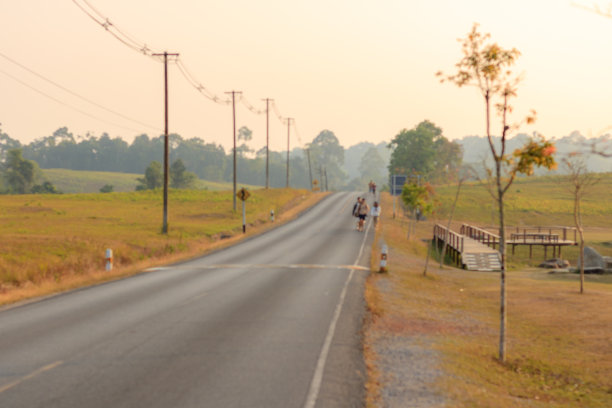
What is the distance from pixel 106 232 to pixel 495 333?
29.8m

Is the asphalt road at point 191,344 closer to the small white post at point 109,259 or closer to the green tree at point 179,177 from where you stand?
the small white post at point 109,259

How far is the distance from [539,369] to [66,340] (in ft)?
31.2

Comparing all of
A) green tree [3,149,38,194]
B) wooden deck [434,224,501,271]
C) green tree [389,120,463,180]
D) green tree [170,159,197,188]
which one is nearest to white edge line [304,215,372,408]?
wooden deck [434,224,501,271]

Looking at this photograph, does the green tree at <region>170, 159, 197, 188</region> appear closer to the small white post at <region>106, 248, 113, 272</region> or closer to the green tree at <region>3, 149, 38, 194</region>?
the green tree at <region>3, 149, 38, 194</region>

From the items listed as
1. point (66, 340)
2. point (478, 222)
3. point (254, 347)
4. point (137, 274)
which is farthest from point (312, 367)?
point (478, 222)

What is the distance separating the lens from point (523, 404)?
28.1 ft

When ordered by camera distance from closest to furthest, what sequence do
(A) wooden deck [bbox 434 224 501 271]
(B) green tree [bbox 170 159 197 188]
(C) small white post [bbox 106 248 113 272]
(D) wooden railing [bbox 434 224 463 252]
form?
1. (C) small white post [bbox 106 248 113 272]
2. (A) wooden deck [bbox 434 224 501 271]
3. (D) wooden railing [bbox 434 224 463 252]
4. (B) green tree [bbox 170 159 197 188]

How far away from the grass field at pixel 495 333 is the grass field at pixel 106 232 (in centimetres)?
1036

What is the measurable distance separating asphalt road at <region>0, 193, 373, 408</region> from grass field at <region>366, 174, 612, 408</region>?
0.82m

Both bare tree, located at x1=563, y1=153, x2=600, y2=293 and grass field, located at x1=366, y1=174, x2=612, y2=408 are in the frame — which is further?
bare tree, located at x1=563, y1=153, x2=600, y2=293

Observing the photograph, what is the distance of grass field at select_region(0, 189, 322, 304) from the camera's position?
19.3 m

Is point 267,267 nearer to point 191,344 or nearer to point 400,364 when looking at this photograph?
point 191,344

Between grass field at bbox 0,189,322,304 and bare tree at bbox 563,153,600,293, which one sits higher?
bare tree at bbox 563,153,600,293

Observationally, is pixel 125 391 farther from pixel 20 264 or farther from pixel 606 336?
pixel 20 264
